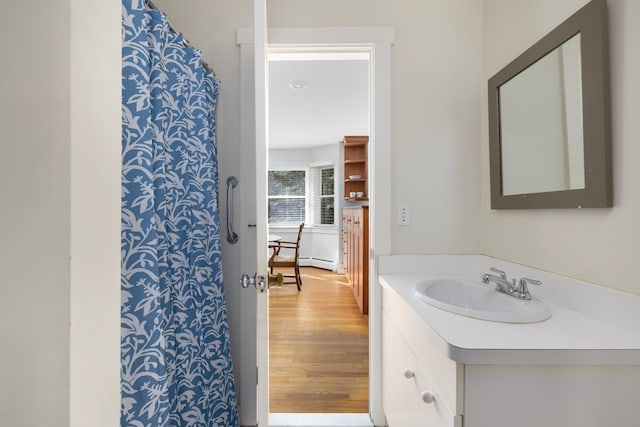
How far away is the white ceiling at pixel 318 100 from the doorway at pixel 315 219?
0.01m

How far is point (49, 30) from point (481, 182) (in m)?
1.73

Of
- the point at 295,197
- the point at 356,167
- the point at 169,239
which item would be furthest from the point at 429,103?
the point at 295,197

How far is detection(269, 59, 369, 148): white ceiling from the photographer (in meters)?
2.57

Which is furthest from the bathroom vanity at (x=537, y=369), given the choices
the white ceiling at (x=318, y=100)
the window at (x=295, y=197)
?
the window at (x=295, y=197)

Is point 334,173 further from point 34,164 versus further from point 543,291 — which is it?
point 34,164

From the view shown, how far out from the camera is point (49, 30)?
1.29 feet

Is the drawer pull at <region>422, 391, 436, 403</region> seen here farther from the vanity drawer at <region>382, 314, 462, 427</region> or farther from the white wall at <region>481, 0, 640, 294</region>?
the white wall at <region>481, 0, 640, 294</region>

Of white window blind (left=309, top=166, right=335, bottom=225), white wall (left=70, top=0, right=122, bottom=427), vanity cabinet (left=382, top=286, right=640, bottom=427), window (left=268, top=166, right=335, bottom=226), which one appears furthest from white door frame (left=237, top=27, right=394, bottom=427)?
window (left=268, top=166, right=335, bottom=226)

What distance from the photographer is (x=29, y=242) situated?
1.24ft

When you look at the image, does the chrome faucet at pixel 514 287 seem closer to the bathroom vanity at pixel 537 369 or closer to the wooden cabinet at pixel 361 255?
the bathroom vanity at pixel 537 369

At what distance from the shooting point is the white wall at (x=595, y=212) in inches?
32.7

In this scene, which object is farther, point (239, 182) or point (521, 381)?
point (239, 182)

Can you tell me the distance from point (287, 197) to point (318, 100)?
117 inches

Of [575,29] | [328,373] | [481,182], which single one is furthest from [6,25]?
[328,373]
